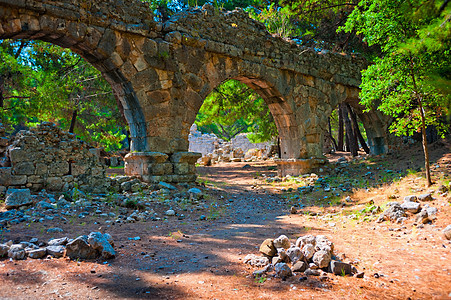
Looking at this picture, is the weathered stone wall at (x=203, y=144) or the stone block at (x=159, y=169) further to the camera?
the weathered stone wall at (x=203, y=144)

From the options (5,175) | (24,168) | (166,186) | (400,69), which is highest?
(400,69)

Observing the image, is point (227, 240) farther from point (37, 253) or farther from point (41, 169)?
point (41, 169)

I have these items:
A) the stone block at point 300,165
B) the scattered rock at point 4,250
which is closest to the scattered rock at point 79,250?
the scattered rock at point 4,250

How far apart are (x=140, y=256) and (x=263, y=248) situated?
1.20m

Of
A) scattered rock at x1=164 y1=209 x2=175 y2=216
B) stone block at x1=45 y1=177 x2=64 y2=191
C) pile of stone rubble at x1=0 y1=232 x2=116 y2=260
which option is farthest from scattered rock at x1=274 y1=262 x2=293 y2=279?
stone block at x1=45 y1=177 x2=64 y2=191

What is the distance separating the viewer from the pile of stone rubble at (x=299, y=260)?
2.56m

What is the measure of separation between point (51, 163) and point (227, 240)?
392cm

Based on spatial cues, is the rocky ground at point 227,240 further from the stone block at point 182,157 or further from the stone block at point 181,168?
the stone block at point 182,157

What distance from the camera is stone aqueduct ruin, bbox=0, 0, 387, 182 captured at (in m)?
6.12

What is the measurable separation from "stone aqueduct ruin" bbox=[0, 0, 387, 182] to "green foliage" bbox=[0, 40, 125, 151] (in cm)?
416

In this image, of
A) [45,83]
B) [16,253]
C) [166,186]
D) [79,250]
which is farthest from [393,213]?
[45,83]

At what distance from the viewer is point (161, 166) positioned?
7199 mm

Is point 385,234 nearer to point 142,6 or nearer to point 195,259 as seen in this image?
point 195,259

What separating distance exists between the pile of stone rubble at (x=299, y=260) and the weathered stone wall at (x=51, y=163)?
4381 mm
